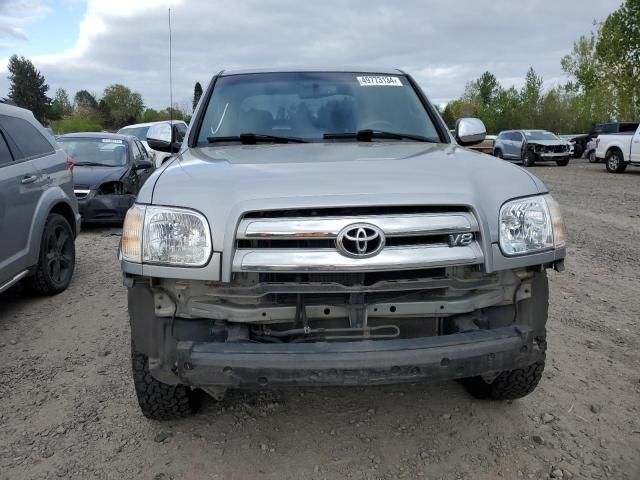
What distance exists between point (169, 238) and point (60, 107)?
105 metres

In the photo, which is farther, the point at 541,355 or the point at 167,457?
the point at 167,457

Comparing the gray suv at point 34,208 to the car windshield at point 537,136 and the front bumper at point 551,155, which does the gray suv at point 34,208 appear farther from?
the car windshield at point 537,136

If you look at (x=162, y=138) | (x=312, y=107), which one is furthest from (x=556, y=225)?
(x=162, y=138)

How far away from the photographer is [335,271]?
2205 mm

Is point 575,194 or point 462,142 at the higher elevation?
point 462,142

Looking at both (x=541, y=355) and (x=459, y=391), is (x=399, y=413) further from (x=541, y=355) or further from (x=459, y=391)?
(x=541, y=355)

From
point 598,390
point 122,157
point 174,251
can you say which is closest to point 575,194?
point 122,157

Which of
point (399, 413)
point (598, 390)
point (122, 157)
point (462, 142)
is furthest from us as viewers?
point (122, 157)

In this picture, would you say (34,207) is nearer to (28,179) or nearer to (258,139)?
(28,179)

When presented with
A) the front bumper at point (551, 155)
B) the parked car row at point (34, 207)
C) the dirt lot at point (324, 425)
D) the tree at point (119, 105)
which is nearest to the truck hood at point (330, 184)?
the dirt lot at point (324, 425)

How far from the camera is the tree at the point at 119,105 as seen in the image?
79.5 metres

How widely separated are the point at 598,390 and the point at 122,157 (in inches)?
331

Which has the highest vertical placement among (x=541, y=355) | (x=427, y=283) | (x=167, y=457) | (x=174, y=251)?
(x=174, y=251)

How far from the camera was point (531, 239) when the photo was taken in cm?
242
